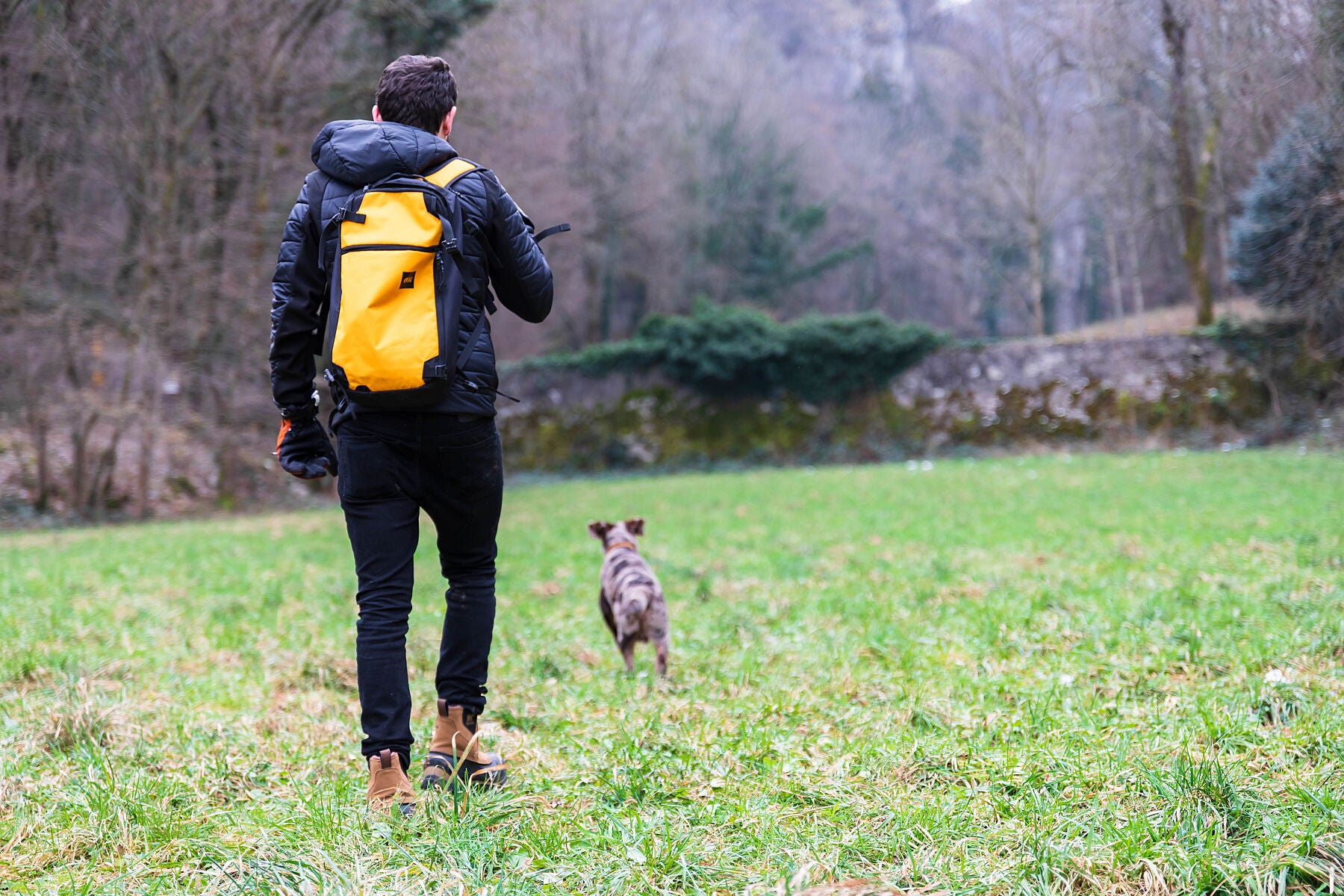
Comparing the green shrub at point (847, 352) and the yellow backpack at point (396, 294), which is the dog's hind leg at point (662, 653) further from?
the green shrub at point (847, 352)

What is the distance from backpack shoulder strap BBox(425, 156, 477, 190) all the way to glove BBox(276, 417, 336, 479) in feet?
2.43

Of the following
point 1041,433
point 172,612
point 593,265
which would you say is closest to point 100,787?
point 172,612

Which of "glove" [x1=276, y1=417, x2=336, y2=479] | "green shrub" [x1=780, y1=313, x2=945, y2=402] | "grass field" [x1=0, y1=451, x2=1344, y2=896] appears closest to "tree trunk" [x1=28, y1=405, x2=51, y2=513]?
"grass field" [x1=0, y1=451, x2=1344, y2=896]

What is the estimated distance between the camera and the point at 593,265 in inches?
1099

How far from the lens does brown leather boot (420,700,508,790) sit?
253cm

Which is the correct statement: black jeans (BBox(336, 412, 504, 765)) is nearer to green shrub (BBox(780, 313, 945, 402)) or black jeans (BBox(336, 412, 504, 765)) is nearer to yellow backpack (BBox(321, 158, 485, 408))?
yellow backpack (BBox(321, 158, 485, 408))

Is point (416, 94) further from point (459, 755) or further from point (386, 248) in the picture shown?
point (459, 755)

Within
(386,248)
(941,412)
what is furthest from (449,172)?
(941,412)

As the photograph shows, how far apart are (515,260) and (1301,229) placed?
1278 cm

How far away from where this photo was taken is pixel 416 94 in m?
2.50

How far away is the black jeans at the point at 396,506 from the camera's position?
7.86 feet

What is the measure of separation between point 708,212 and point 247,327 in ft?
61.6

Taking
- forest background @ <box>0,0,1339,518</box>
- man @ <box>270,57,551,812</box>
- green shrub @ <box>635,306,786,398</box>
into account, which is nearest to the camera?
man @ <box>270,57,551,812</box>

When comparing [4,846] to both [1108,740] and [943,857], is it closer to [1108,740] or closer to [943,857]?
[943,857]
